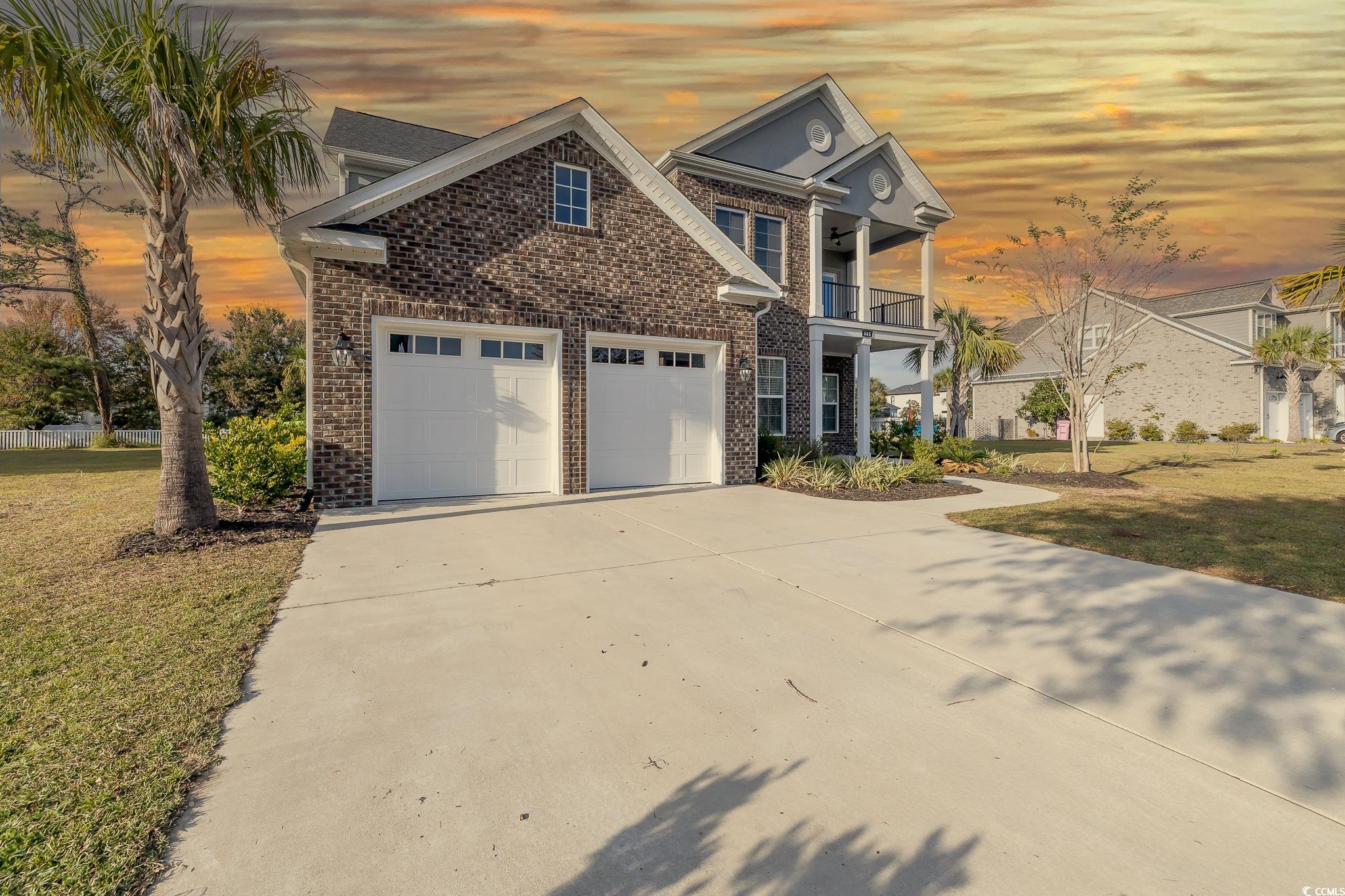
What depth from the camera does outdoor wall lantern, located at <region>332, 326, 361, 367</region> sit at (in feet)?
26.5

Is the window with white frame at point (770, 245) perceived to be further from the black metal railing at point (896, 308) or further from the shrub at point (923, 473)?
the shrub at point (923, 473)

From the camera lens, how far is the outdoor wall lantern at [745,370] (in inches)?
452

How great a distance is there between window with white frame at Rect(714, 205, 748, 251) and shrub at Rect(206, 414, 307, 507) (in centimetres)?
1062

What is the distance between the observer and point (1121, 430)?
30.0 meters

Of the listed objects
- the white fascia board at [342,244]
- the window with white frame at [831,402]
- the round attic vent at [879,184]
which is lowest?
the window with white frame at [831,402]

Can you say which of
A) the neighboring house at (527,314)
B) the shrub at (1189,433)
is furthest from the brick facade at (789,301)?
the shrub at (1189,433)

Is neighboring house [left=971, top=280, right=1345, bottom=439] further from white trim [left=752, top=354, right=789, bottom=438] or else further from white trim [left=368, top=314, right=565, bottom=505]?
white trim [left=368, top=314, right=565, bottom=505]

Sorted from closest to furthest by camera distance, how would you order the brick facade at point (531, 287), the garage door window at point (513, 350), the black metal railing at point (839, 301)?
1. the brick facade at point (531, 287)
2. the garage door window at point (513, 350)
3. the black metal railing at point (839, 301)

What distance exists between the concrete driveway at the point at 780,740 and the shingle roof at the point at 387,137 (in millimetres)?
11642

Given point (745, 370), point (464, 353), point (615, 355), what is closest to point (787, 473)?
point (745, 370)

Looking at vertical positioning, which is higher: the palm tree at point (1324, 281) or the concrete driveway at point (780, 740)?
the palm tree at point (1324, 281)

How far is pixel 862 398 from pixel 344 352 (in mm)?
12425

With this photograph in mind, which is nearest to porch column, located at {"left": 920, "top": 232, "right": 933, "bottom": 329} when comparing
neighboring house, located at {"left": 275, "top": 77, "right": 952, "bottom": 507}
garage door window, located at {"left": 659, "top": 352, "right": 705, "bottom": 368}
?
neighboring house, located at {"left": 275, "top": 77, "right": 952, "bottom": 507}

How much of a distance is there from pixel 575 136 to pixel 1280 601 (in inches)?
418
